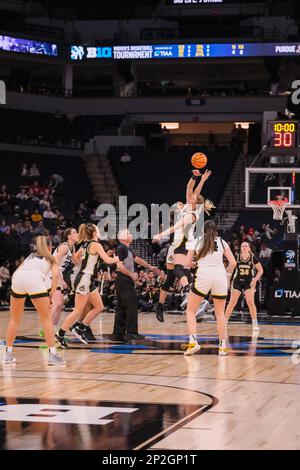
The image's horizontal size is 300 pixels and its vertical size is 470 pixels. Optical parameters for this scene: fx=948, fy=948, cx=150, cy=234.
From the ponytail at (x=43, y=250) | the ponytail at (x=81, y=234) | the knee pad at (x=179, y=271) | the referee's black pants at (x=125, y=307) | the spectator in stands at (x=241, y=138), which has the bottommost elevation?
the referee's black pants at (x=125, y=307)

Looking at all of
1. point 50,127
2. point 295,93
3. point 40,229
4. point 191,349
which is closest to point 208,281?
point 191,349

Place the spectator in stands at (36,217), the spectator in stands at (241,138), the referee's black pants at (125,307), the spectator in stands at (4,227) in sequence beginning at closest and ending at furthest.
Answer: the referee's black pants at (125,307) < the spectator in stands at (4,227) < the spectator in stands at (36,217) < the spectator in stands at (241,138)

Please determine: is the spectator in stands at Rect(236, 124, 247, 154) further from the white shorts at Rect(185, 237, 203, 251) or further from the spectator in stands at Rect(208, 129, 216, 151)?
the white shorts at Rect(185, 237, 203, 251)

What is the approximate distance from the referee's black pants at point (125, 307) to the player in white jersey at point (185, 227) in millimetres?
808

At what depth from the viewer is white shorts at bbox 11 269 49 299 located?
1195 cm

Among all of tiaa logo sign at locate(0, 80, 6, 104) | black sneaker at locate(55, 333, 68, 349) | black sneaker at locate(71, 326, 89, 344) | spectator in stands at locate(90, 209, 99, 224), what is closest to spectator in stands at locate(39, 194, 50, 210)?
spectator in stands at locate(90, 209, 99, 224)

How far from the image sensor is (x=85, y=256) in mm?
14055

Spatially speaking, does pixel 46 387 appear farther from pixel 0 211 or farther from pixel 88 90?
pixel 88 90

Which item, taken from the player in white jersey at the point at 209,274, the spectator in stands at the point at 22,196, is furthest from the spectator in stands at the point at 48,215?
the player in white jersey at the point at 209,274

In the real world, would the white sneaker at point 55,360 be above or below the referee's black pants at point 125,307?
below

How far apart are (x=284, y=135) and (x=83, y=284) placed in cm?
1084

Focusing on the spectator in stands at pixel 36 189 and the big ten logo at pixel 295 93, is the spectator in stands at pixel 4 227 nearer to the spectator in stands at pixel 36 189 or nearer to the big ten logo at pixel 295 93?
the spectator in stands at pixel 36 189

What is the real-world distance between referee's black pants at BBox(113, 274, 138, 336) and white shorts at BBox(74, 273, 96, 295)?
3.72 ft

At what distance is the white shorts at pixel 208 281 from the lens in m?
13.1
